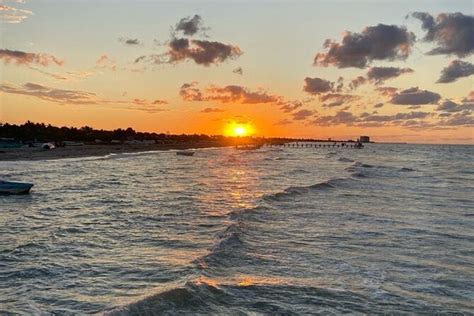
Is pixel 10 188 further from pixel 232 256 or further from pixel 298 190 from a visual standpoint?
pixel 232 256

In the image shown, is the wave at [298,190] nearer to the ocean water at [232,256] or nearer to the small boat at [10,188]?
the ocean water at [232,256]

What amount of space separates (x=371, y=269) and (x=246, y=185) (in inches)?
1108

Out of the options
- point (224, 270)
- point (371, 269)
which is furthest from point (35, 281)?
point (371, 269)

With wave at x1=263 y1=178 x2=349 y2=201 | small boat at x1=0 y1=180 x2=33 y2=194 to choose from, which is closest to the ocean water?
small boat at x1=0 y1=180 x2=33 y2=194

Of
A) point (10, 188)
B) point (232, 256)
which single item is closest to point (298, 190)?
point (10, 188)

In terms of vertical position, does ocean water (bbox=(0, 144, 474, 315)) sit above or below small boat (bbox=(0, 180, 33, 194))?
below

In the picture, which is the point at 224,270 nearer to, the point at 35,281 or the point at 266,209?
the point at 35,281

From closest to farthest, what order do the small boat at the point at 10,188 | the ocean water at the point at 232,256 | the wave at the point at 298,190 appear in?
the ocean water at the point at 232,256, the small boat at the point at 10,188, the wave at the point at 298,190

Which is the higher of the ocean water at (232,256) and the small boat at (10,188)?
the small boat at (10,188)

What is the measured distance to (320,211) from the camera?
85.6 feet

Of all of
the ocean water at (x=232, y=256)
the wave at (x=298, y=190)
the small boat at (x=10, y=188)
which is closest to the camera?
the ocean water at (x=232, y=256)

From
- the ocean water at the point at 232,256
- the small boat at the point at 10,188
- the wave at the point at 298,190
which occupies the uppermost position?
the small boat at the point at 10,188

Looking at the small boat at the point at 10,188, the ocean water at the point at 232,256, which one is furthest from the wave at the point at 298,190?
the small boat at the point at 10,188

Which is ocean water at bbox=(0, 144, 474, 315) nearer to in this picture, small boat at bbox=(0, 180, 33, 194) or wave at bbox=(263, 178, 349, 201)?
small boat at bbox=(0, 180, 33, 194)
